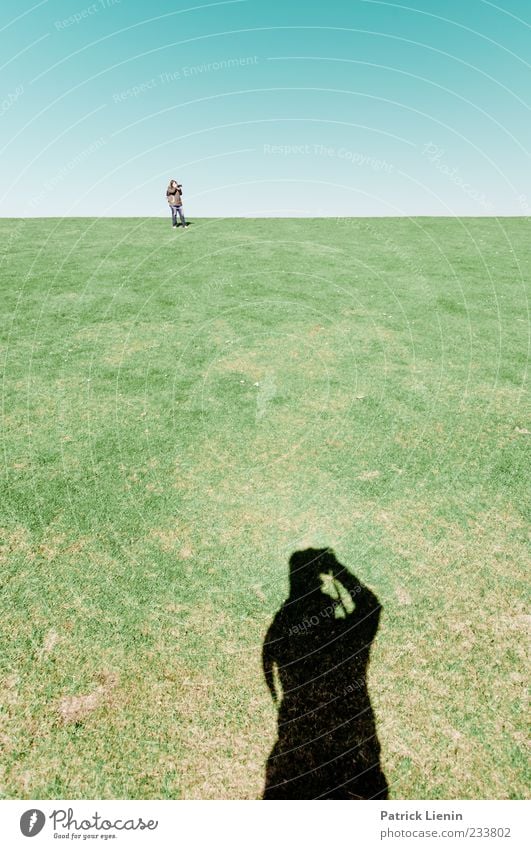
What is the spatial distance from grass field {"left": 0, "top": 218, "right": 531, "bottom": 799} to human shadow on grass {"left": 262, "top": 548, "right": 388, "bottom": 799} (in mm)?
166

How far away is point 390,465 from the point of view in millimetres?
8508

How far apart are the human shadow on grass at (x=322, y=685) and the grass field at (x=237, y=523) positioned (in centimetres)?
17

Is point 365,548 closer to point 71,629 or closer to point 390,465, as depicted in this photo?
point 390,465

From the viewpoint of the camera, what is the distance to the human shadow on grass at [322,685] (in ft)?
14.5

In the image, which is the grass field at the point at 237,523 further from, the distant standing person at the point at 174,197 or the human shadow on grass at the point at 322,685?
the distant standing person at the point at 174,197

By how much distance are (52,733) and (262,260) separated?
19.9m

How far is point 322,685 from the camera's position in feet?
17.0

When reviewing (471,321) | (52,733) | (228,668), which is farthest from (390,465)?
(471,321)
